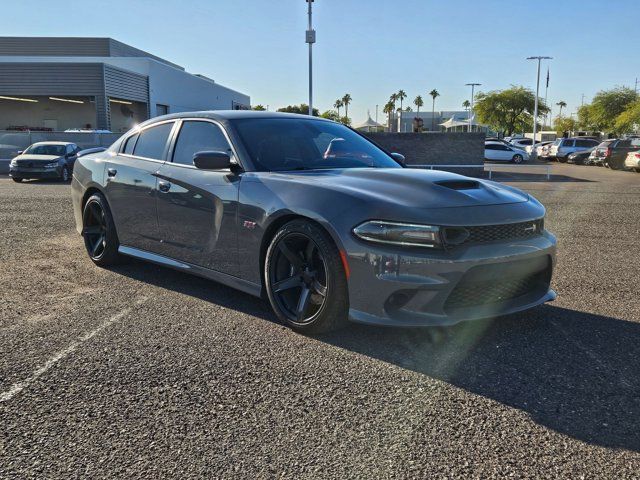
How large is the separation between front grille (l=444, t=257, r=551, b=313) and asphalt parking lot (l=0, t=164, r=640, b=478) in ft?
0.98

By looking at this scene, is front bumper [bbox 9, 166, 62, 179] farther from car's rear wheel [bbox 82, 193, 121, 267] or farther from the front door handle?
the front door handle

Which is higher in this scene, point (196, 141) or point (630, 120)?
point (630, 120)

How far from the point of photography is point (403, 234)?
131 inches

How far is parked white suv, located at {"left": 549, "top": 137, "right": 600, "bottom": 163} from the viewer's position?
36625 mm

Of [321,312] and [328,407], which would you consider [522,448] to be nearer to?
[328,407]

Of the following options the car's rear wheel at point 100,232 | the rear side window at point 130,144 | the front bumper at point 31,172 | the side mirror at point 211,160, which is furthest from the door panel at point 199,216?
the front bumper at point 31,172

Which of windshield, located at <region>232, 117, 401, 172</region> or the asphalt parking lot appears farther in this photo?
windshield, located at <region>232, 117, 401, 172</region>

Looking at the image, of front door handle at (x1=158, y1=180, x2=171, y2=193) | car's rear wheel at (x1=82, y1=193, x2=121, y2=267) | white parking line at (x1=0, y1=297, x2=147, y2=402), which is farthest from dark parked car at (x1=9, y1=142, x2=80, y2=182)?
white parking line at (x1=0, y1=297, x2=147, y2=402)

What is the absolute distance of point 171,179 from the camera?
15.6 ft

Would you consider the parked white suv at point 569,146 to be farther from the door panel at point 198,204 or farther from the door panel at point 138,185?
the door panel at point 198,204

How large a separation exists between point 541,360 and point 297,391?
4.89 ft

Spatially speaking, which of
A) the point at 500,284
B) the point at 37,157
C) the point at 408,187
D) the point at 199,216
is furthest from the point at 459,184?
the point at 37,157

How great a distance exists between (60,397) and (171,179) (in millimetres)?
2276

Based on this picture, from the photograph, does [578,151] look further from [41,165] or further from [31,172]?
[31,172]
